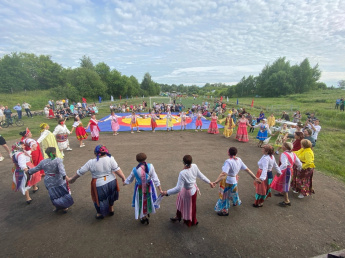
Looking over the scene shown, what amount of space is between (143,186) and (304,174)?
15.0 feet

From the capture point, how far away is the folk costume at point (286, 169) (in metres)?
4.41

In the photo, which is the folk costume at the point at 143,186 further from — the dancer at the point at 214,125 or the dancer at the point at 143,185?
the dancer at the point at 214,125

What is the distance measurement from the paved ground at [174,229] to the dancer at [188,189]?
36 centimetres

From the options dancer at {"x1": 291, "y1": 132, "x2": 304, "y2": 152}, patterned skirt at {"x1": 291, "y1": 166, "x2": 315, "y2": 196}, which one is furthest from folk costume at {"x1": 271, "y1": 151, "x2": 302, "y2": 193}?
dancer at {"x1": 291, "y1": 132, "x2": 304, "y2": 152}

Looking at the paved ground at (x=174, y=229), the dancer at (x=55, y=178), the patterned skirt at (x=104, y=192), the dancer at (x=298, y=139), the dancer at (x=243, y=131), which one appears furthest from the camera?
the dancer at (x=243, y=131)

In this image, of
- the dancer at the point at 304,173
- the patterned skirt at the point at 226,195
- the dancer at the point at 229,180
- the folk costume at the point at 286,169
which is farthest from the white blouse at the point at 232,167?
the dancer at the point at 304,173

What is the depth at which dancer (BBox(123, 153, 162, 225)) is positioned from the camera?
11.5 feet

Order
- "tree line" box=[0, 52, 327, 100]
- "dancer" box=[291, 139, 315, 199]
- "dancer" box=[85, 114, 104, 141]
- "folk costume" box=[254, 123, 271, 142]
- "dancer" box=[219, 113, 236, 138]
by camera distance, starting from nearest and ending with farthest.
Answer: "dancer" box=[291, 139, 315, 199]
"folk costume" box=[254, 123, 271, 142]
"dancer" box=[85, 114, 104, 141]
"dancer" box=[219, 113, 236, 138]
"tree line" box=[0, 52, 327, 100]

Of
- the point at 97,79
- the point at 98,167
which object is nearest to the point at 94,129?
the point at 98,167

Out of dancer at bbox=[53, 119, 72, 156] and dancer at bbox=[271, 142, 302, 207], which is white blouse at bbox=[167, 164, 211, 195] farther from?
dancer at bbox=[53, 119, 72, 156]

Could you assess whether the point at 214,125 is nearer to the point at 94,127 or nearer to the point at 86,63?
the point at 94,127

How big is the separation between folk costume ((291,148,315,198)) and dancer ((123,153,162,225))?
13.7ft

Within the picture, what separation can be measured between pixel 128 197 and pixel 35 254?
2227 millimetres

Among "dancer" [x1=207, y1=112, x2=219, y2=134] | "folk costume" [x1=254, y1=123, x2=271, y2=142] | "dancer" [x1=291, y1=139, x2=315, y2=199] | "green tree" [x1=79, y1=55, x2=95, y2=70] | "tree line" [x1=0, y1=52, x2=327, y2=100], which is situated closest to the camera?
"dancer" [x1=291, y1=139, x2=315, y2=199]
